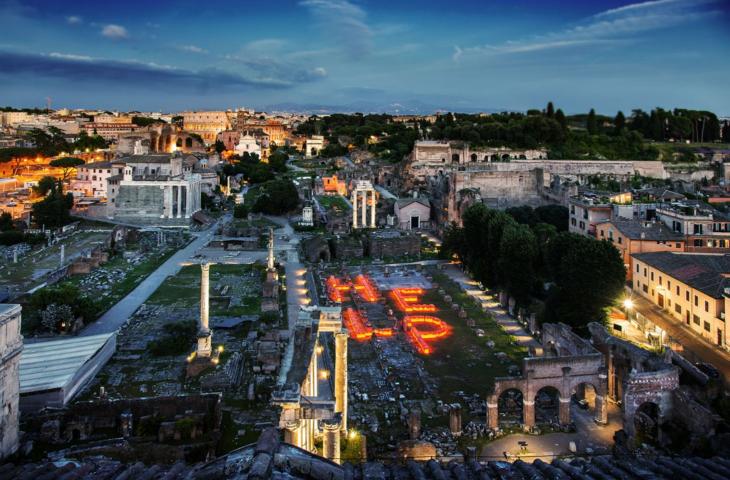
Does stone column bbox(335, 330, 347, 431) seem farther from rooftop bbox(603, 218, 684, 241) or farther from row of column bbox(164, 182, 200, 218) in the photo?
row of column bbox(164, 182, 200, 218)

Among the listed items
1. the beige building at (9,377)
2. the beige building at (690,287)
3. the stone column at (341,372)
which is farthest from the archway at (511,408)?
the beige building at (9,377)

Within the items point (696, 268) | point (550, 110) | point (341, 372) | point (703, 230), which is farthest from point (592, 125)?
point (341, 372)

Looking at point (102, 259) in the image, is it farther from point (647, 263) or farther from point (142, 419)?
point (647, 263)

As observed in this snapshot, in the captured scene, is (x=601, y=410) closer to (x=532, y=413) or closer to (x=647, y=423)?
→ (x=647, y=423)

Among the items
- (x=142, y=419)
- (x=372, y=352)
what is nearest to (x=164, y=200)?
(x=372, y=352)

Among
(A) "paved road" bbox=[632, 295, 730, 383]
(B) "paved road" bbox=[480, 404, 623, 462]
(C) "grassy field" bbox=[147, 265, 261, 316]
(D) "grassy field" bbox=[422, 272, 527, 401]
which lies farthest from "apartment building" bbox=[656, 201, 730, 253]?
(C) "grassy field" bbox=[147, 265, 261, 316]

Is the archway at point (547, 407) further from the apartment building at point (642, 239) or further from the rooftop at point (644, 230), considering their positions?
the rooftop at point (644, 230)
